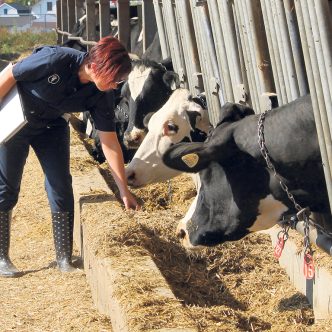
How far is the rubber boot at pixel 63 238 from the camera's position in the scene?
22.4ft

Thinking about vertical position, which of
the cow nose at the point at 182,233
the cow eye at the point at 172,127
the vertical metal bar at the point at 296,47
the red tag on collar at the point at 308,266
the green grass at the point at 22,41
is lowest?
the green grass at the point at 22,41

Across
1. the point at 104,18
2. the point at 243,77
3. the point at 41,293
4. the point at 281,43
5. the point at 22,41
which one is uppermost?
the point at 281,43

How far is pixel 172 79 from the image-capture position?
9617mm

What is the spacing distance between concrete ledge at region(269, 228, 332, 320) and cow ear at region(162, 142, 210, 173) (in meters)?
1.28

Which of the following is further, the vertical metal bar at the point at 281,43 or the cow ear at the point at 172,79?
the cow ear at the point at 172,79

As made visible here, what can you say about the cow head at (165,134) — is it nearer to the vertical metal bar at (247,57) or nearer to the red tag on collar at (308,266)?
the vertical metal bar at (247,57)

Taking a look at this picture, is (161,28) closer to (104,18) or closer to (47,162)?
(47,162)

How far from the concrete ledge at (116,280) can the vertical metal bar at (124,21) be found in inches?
329

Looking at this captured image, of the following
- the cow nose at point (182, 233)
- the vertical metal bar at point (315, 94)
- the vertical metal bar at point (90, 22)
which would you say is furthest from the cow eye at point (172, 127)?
the vertical metal bar at point (90, 22)

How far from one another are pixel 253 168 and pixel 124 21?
11.1m

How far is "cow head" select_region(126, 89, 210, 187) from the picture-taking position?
784 centimetres

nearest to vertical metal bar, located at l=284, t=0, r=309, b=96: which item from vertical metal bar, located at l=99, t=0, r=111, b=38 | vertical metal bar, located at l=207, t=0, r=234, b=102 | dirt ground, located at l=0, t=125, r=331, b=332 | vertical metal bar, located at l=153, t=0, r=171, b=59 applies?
dirt ground, located at l=0, t=125, r=331, b=332

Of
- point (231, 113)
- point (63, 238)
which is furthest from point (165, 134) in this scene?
point (231, 113)

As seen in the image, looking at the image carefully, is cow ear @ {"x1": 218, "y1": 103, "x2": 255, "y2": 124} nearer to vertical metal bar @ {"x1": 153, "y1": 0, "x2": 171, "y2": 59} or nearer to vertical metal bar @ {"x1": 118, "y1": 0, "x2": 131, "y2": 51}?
vertical metal bar @ {"x1": 153, "y1": 0, "x2": 171, "y2": 59}
